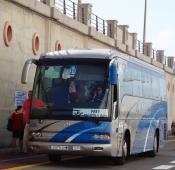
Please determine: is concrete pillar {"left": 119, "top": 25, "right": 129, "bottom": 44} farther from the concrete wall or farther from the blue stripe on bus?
the blue stripe on bus

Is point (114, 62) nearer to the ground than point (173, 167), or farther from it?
farther from it

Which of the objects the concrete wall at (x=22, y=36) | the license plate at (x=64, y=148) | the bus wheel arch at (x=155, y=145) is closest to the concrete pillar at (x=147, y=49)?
the concrete wall at (x=22, y=36)

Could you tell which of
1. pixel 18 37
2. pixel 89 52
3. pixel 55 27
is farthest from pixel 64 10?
pixel 89 52

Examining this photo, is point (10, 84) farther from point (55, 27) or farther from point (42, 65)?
point (42, 65)

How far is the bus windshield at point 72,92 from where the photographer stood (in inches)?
653

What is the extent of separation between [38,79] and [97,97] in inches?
64.6

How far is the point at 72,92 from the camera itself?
54.7ft

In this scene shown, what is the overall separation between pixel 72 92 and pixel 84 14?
20295 mm

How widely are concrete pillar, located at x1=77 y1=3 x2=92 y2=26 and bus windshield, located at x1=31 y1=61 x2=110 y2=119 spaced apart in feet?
62.9

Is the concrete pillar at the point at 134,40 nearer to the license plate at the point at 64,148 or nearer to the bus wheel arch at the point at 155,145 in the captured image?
the bus wheel arch at the point at 155,145

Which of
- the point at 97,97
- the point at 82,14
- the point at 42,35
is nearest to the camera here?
the point at 97,97

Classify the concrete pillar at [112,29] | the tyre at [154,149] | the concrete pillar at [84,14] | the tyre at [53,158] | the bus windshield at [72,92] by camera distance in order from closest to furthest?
the bus windshield at [72,92] < the tyre at [53,158] < the tyre at [154,149] < the concrete pillar at [84,14] < the concrete pillar at [112,29]

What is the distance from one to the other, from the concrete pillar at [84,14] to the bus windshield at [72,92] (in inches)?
755

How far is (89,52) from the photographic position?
17.2 metres
